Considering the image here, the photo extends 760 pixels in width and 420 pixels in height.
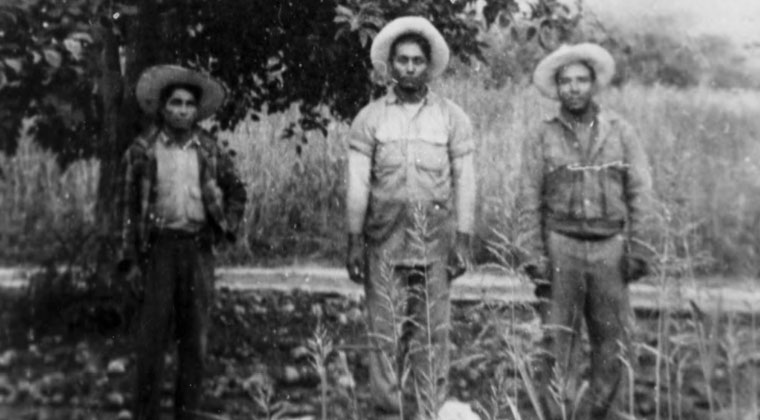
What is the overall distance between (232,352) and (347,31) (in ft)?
6.18

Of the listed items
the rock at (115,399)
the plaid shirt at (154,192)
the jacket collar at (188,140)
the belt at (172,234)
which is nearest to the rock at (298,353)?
the rock at (115,399)

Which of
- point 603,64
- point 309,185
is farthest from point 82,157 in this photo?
point 603,64

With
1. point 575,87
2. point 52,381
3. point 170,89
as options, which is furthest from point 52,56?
point 575,87

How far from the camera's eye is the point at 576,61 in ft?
15.5

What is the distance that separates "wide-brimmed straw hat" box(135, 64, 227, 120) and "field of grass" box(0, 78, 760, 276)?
1.23 metres

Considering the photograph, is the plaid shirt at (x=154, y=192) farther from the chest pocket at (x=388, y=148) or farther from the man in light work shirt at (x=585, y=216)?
the man in light work shirt at (x=585, y=216)

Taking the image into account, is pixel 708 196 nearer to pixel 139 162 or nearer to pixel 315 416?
pixel 315 416

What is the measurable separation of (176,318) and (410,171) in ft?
3.92

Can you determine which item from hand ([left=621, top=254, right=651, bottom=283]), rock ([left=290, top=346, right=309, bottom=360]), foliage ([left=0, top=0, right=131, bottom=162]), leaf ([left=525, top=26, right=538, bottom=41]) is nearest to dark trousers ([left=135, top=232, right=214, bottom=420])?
foliage ([left=0, top=0, right=131, bottom=162])

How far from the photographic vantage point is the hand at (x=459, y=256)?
4.81 m

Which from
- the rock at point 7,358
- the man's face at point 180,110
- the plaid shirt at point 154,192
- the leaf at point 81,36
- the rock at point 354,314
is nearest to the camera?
the plaid shirt at point 154,192

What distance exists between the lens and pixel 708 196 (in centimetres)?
565

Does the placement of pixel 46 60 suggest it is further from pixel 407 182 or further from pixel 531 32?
pixel 531 32

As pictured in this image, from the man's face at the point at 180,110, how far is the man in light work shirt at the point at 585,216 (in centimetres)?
143
